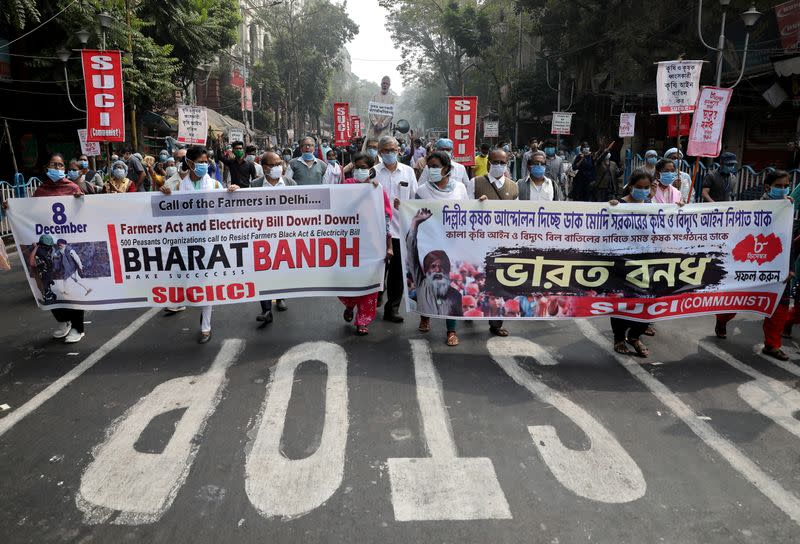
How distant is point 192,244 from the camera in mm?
5898

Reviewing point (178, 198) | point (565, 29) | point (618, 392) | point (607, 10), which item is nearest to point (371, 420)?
point (618, 392)

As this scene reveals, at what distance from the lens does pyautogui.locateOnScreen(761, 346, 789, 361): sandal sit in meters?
5.77

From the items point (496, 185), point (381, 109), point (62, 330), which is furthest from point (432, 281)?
point (381, 109)

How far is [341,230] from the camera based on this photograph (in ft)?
20.2

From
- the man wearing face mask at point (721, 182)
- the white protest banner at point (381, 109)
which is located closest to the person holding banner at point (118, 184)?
the white protest banner at point (381, 109)

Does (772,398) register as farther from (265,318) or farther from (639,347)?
(265,318)

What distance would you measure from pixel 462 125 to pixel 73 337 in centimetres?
768

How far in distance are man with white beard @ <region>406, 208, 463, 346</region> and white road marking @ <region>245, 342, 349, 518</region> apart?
4.02ft

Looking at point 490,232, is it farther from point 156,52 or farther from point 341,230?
point 156,52

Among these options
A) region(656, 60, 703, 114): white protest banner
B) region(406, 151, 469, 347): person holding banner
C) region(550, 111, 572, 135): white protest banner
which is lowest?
region(406, 151, 469, 347): person holding banner

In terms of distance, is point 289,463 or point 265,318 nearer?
point 289,463

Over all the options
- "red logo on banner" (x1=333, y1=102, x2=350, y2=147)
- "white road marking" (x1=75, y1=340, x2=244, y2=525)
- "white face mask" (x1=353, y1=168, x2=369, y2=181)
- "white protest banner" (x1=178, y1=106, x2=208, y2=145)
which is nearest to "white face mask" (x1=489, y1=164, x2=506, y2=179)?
"white face mask" (x1=353, y1=168, x2=369, y2=181)

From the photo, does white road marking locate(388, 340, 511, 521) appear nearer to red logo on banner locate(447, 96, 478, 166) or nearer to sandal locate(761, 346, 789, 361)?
sandal locate(761, 346, 789, 361)

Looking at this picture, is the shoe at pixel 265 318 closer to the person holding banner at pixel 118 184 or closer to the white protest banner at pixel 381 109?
the person holding banner at pixel 118 184
